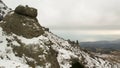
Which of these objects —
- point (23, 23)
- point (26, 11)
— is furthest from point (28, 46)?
point (26, 11)

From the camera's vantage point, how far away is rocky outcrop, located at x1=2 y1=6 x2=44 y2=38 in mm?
63259

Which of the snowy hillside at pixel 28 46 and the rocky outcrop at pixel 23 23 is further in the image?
the rocky outcrop at pixel 23 23

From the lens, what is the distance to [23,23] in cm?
6600

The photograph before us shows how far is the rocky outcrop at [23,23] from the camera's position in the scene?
6326 centimetres

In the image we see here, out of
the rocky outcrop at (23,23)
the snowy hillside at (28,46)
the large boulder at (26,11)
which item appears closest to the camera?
the snowy hillside at (28,46)

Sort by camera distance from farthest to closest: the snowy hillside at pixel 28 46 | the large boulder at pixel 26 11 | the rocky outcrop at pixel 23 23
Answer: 1. the large boulder at pixel 26 11
2. the rocky outcrop at pixel 23 23
3. the snowy hillside at pixel 28 46

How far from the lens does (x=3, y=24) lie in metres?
64.7

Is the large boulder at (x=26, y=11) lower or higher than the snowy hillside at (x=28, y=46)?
higher

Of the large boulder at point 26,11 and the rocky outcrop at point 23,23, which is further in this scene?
the large boulder at point 26,11

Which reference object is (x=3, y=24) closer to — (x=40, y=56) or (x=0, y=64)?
(x=40, y=56)

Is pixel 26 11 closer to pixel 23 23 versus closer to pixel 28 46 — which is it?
pixel 23 23

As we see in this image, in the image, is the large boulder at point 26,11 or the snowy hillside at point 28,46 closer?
the snowy hillside at point 28,46

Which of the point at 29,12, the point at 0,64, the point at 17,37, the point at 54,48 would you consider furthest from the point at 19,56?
the point at 0,64

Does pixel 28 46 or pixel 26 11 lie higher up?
pixel 26 11
